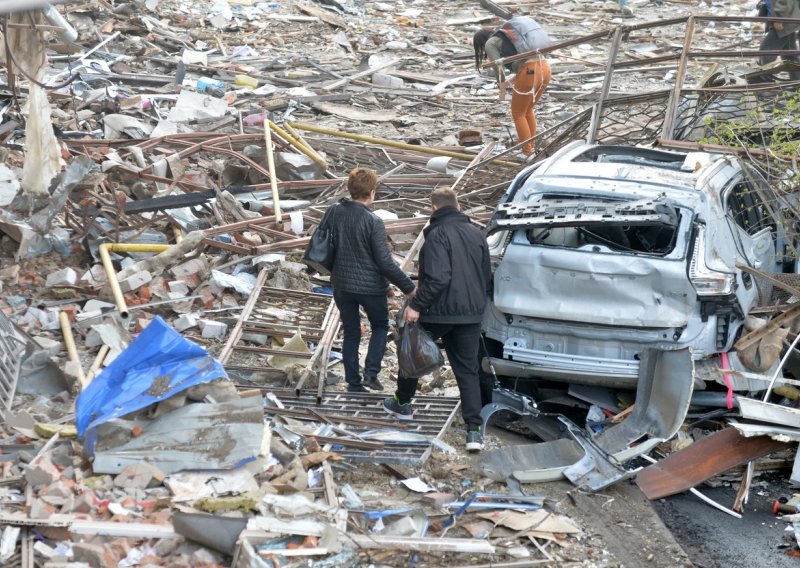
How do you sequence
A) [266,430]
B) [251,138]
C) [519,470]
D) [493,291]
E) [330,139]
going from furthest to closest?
1. [330,139]
2. [251,138]
3. [493,291]
4. [519,470]
5. [266,430]

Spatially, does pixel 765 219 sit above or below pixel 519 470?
above

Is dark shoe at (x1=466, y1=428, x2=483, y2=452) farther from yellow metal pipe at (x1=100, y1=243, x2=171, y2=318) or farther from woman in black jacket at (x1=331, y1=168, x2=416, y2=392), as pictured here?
yellow metal pipe at (x1=100, y1=243, x2=171, y2=318)

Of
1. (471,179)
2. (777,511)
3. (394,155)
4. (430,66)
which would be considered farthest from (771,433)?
(430,66)

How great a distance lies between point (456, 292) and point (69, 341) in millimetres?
3774

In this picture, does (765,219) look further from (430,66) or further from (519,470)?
(430,66)

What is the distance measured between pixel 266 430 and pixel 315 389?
Answer: 189cm

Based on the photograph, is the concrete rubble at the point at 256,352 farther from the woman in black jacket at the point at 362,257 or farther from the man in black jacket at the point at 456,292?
the woman in black jacket at the point at 362,257

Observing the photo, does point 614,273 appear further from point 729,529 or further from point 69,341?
point 69,341

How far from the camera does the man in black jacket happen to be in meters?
7.54

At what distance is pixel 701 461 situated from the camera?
295 inches

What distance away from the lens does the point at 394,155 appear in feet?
50.1

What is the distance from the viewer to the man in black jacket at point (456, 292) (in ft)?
24.7

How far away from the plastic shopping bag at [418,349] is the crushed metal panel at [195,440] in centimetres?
138

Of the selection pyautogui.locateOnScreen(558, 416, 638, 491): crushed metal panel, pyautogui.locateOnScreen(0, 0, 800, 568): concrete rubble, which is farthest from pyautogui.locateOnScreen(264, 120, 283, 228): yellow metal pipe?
pyautogui.locateOnScreen(558, 416, 638, 491): crushed metal panel
